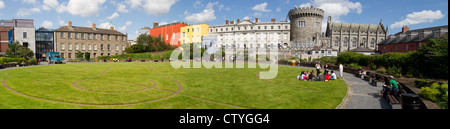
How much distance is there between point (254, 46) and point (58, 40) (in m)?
59.1

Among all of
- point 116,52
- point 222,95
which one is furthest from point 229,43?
point 222,95

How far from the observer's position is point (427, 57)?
16953 mm

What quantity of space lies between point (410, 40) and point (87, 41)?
8181 cm

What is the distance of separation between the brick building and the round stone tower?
2325 inches

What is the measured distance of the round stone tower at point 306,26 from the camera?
77.2 m

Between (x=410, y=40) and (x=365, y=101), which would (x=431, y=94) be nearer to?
(x=365, y=101)

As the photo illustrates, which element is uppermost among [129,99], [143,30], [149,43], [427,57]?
[143,30]

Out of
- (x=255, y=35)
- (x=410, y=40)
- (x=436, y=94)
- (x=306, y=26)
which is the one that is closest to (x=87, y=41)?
(x=255, y=35)

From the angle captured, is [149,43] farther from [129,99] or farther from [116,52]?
[129,99]

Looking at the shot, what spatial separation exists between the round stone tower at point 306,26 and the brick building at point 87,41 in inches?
2325

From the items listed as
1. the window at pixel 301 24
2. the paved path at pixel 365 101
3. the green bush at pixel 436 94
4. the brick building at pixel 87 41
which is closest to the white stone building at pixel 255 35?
the window at pixel 301 24

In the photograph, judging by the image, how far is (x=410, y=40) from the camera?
163ft

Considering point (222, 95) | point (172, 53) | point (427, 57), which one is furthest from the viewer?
point (172, 53)

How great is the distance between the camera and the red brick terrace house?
44656 mm
